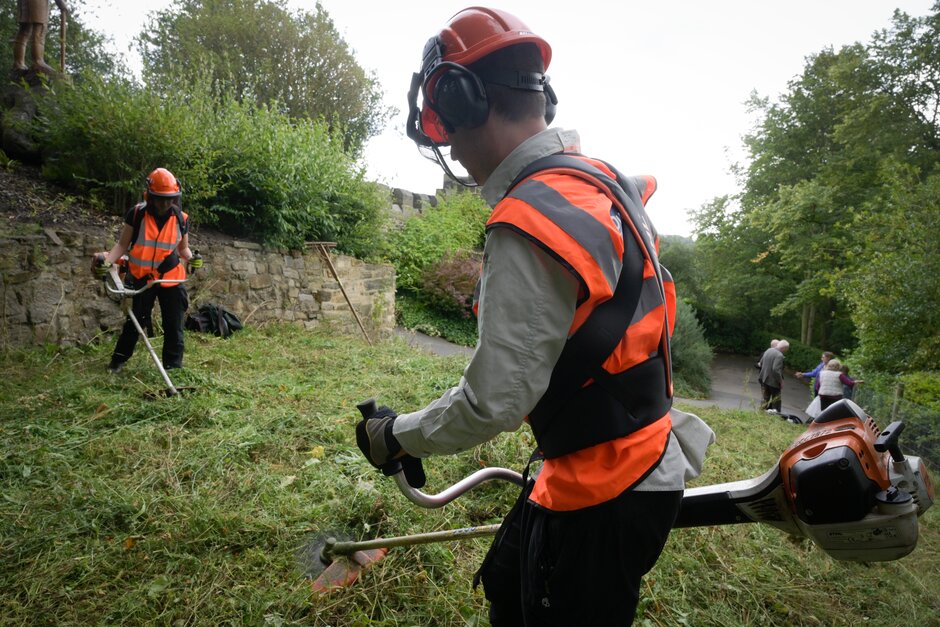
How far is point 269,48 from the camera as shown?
866 inches

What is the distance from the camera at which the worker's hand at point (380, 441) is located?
4.37 feet

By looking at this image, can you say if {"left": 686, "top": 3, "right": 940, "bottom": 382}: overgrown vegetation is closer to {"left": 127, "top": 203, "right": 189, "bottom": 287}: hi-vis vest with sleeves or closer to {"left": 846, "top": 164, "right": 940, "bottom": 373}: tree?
{"left": 846, "top": 164, "right": 940, "bottom": 373}: tree

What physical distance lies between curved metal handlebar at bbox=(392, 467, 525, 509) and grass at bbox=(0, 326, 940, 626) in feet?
2.38

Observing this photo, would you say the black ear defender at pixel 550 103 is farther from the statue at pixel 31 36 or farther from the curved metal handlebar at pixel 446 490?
the statue at pixel 31 36

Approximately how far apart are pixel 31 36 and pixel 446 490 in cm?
1168

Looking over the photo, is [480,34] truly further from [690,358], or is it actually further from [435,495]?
[690,358]

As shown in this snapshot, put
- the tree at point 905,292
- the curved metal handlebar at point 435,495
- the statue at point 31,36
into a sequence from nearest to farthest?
the curved metal handlebar at point 435,495
the statue at point 31,36
the tree at point 905,292

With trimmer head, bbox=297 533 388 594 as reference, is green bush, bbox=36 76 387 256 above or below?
above

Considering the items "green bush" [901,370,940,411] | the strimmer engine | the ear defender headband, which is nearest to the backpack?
the ear defender headband

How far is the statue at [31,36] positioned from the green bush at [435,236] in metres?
7.88

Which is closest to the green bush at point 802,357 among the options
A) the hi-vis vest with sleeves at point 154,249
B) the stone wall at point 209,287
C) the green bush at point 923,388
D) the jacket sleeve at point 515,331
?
the green bush at point 923,388

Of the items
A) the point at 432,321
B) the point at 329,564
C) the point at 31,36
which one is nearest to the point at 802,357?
the point at 432,321

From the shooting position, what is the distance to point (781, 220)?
19.5m

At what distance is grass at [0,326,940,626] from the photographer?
230cm
